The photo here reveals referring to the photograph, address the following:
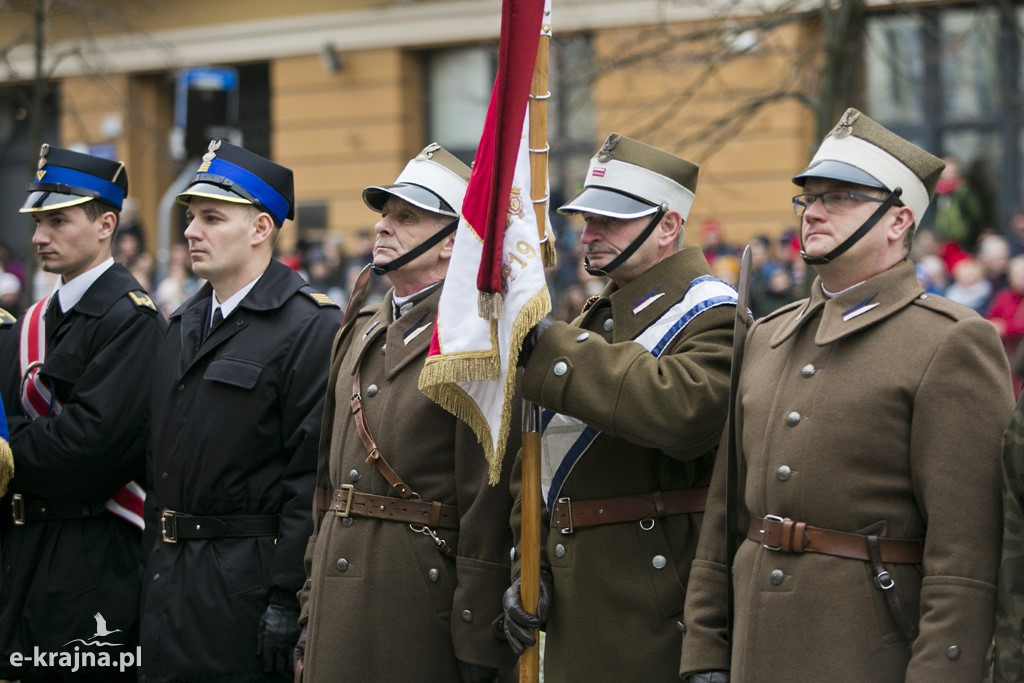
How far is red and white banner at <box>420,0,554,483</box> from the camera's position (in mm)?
4070

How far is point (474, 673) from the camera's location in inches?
180

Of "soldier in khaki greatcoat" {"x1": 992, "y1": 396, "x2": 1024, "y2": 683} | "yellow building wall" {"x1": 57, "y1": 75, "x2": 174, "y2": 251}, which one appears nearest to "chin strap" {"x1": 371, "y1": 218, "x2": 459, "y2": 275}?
"soldier in khaki greatcoat" {"x1": 992, "y1": 396, "x2": 1024, "y2": 683}

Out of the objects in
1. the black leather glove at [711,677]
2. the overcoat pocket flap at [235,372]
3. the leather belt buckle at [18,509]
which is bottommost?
the black leather glove at [711,677]

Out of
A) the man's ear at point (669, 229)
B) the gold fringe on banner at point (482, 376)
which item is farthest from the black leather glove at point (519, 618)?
the man's ear at point (669, 229)

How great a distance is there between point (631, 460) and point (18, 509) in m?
2.71

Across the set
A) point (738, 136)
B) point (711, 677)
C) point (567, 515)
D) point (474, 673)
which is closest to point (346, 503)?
point (474, 673)

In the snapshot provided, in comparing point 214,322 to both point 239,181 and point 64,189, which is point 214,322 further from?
point 64,189

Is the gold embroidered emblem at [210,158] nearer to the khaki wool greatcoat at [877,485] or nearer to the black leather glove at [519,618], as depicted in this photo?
the black leather glove at [519,618]

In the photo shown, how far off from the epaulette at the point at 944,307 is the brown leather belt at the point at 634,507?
864mm

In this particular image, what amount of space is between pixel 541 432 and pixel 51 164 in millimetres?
2743

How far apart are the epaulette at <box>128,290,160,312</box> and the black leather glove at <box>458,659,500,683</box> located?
2113 mm

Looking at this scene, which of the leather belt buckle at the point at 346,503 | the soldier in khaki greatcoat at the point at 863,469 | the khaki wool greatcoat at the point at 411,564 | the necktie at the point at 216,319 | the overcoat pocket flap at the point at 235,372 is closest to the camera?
the soldier in khaki greatcoat at the point at 863,469

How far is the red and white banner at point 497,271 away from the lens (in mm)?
4070

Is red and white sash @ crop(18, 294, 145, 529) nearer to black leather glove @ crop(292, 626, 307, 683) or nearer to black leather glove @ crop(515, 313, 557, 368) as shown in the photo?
black leather glove @ crop(292, 626, 307, 683)
